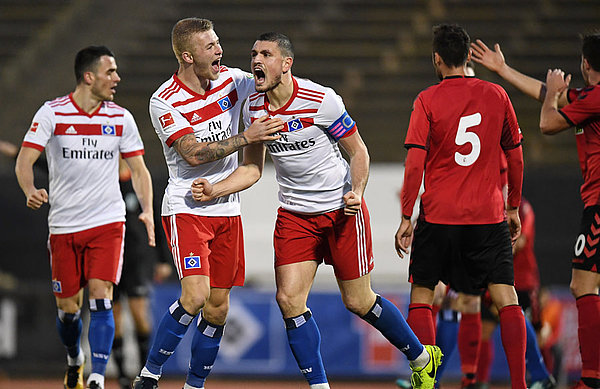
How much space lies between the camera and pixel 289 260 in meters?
5.95

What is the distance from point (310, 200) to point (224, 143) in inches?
27.5

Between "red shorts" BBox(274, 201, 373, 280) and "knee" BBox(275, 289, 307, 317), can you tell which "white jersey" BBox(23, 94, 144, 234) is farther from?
"knee" BBox(275, 289, 307, 317)

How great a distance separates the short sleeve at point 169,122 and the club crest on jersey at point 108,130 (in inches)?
43.4

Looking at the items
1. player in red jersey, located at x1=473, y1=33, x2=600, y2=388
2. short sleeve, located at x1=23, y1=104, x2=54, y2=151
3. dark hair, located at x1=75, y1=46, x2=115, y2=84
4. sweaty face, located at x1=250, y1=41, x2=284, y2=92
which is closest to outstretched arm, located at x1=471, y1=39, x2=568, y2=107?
player in red jersey, located at x1=473, y1=33, x2=600, y2=388

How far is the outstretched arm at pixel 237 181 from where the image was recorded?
591 cm

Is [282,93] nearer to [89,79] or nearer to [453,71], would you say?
[453,71]

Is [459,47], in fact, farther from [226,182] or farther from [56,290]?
[56,290]

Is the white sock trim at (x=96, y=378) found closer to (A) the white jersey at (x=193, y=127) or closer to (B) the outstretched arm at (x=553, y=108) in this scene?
(A) the white jersey at (x=193, y=127)

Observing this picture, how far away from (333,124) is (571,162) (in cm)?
914

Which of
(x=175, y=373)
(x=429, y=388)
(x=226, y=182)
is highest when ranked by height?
(x=226, y=182)

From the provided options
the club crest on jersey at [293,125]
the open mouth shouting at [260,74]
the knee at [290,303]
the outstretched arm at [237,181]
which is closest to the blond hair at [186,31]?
the open mouth shouting at [260,74]

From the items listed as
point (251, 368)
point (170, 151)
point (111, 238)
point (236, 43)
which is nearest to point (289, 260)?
point (170, 151)

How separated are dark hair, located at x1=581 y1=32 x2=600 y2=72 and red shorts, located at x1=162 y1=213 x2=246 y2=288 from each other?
9.04 feet

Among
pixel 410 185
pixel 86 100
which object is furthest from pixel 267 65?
pixel 86 100
